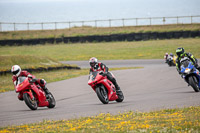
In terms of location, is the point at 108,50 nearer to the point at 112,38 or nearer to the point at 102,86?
the point at 112,38

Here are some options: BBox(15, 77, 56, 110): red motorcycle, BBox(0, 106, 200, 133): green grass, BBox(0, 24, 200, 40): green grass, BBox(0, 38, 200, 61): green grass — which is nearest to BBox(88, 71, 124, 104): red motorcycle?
BBox(15, 77, 56, 110): red motorcycle

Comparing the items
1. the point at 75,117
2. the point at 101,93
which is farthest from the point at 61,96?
the point at 75,117

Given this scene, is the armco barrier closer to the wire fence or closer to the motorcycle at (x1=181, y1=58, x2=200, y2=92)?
the wire fence

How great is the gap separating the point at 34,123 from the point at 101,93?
351cm

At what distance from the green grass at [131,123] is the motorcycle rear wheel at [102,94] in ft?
8.02

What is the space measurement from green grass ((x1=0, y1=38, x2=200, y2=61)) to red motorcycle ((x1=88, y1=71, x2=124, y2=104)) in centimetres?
2299

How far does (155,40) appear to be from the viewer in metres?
Answer: 43.2

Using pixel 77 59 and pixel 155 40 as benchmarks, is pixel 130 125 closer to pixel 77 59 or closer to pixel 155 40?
pixel 77 59

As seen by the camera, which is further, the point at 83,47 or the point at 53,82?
the point at 83,47

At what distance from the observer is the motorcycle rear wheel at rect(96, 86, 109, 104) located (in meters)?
12.2

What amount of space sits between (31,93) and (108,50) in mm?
30683

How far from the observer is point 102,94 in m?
12.4

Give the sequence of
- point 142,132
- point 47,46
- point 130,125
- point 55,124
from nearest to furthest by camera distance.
Result: point 142,132 → point 130,125 → point 55,124 → point 47,46

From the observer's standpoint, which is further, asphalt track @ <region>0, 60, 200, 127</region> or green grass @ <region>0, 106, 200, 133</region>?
asphalt track @ <region>0, 60, 200, 127</region>
